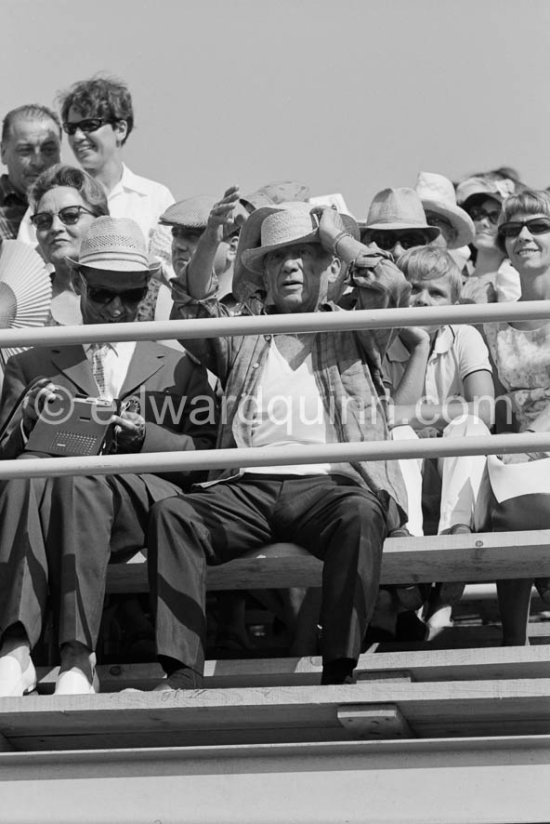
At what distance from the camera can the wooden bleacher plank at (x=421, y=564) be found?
592 centimetres

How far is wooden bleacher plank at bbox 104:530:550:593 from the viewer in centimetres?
592

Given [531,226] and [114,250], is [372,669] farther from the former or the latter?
[531,226]

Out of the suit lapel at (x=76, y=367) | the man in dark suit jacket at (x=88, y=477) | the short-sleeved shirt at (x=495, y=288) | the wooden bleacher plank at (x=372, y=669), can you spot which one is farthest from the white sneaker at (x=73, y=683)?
the short-sleeved shirt at (x=495, y=288)

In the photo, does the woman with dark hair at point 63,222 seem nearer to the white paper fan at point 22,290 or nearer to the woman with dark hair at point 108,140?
the white paper fan at point 22,290

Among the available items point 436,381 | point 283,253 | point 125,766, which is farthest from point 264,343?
point 125,766

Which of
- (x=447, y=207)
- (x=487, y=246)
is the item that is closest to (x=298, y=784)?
(x=447, y=207)

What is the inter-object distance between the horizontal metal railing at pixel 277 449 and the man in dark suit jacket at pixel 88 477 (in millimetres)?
373

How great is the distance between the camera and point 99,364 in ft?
22.0

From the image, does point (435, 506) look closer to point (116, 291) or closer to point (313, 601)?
point (313, 601)

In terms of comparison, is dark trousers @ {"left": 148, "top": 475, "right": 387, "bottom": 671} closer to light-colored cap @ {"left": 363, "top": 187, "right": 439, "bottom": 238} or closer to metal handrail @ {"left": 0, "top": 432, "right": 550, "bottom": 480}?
metal handrail @ {"left": 0, "top": 432, "right": 550, "bottom": 480}

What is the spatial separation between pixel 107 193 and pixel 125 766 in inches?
143

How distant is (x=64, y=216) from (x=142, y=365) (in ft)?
3.60

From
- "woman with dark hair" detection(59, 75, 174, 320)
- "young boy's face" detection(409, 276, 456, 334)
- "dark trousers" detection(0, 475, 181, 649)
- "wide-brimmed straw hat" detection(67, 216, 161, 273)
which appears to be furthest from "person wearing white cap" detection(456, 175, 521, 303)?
"dark trousers" detection(0, 475, 181, 649)

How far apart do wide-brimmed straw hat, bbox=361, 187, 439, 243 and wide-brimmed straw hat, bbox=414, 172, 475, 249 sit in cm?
44
